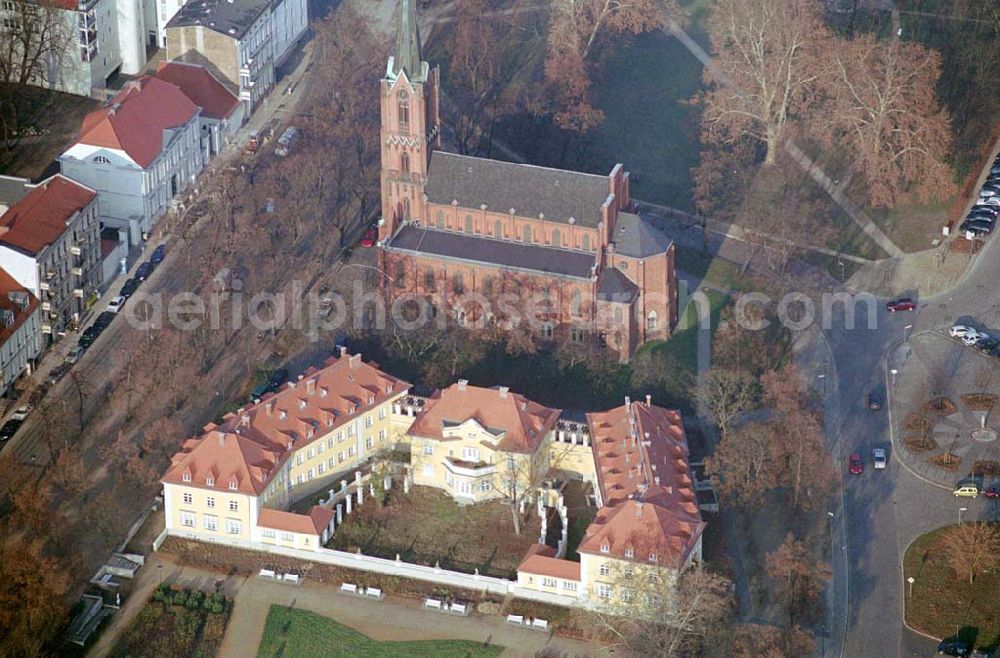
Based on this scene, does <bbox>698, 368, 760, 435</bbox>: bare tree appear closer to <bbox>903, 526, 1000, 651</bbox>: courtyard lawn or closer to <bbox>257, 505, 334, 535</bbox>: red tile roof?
<bbox>903, 526, 1000, 651</bbox>: courtyard lawn

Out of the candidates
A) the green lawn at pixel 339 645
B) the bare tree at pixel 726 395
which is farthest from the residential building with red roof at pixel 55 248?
the bare tree at pixel 726 395

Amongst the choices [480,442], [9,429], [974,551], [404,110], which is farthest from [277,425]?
[974,551]

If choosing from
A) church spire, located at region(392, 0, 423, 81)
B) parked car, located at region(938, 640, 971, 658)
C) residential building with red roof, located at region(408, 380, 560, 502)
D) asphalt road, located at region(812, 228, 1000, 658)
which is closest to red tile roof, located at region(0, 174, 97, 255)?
church spire, located at region(392, 0, 423, 81)

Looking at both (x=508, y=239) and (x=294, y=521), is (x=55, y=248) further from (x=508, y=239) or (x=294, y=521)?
(x=508, y=239)

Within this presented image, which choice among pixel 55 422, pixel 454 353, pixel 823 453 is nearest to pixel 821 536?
pixel 823 453

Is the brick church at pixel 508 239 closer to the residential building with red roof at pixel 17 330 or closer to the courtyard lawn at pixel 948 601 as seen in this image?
the residential building with red roof at pixel 17 330

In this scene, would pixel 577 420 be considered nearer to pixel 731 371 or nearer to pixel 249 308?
pixel 731 371
